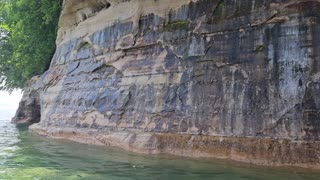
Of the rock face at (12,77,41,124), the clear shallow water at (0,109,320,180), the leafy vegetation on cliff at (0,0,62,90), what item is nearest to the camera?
the clear shallow water at (0,109,320,180)

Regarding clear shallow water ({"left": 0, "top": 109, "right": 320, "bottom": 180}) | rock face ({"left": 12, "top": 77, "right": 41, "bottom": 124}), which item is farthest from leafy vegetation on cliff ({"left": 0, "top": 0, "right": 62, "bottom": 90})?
clear shallow water ({"left": 0, "top": 109, "right": 320, "bottom": 180})

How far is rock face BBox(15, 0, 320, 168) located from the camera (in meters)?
7.40

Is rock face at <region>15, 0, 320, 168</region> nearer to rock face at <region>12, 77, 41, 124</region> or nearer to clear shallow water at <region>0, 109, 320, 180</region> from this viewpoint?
clear shallow water at <region>0, 109, 320, 180</region>

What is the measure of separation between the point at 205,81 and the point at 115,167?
9.26 feet

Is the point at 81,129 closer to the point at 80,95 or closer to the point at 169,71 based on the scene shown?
the point at 80,95

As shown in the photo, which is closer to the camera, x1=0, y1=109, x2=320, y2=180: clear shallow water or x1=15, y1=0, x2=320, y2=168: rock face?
x1=0, y1=109, x2=320, y2=180: clear shallow water

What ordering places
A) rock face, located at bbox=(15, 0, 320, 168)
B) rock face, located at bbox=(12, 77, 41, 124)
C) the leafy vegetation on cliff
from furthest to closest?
Answer: rock face, located at bbox=(12, 77, 41, 124)
the leafy vegetation on cliff
rock face, located at bbox=(15, 0, 320, 168)

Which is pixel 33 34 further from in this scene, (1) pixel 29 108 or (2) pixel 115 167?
(2) pixel 115 167

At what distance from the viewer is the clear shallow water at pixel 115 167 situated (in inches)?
262

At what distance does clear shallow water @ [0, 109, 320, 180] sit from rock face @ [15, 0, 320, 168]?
0.49m

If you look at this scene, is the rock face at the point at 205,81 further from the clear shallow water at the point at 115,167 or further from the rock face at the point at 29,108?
the rock face at the point at 29,108

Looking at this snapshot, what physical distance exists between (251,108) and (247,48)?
1295 millimetres

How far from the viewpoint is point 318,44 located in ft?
23.9

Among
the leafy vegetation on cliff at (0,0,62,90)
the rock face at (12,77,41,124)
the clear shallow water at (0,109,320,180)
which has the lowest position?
the clear shallow water at (0,109,320,180)
